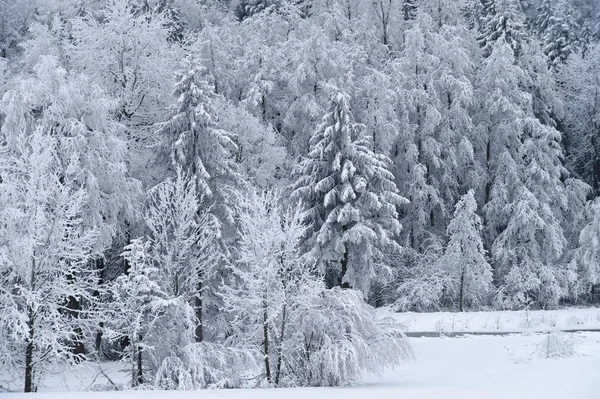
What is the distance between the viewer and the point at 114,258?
82.4 feet

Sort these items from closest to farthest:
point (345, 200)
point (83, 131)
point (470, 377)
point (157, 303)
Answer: point (470, 377), point (157, 303), point (83, 131), point (345, 200)

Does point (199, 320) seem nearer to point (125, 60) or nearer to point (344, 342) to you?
point (344, 342)

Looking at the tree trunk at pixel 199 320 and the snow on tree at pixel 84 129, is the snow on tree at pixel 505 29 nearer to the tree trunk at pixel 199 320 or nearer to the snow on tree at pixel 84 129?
the tree trunk at pixel 199 320

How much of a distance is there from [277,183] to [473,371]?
1536 centimetres

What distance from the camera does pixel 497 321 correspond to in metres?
25.0

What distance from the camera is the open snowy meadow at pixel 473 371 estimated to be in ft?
33.8

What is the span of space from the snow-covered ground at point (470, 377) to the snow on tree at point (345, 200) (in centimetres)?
521

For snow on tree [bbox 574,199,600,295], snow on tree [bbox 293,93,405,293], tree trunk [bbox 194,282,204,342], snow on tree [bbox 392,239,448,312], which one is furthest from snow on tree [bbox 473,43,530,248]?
tree trunk [bbox 194,282,204,342]

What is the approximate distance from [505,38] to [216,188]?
76.3 ft

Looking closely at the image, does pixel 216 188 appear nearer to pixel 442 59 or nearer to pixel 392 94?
pixel 392 94

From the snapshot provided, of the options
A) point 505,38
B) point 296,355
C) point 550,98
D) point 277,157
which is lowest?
point 296,355

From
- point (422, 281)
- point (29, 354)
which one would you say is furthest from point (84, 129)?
point (422, 281)

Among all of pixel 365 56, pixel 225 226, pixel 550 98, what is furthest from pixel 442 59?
pixel 225 226

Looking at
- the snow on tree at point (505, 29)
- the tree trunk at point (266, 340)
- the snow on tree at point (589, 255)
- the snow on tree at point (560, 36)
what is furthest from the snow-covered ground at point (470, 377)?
the snow on tree at point (560, 36)
